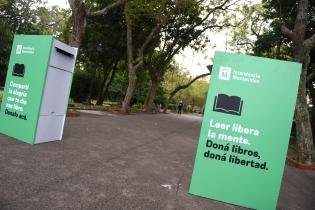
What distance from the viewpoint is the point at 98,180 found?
15.5ft

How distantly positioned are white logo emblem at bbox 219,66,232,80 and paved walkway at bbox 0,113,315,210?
79.1 inches

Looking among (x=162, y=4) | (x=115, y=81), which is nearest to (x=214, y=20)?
(x=162, y=4)

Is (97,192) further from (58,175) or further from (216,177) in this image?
(216,177)

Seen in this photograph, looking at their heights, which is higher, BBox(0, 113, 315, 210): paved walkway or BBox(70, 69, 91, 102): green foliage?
BBox(70, 69, 91, 102): green foliage

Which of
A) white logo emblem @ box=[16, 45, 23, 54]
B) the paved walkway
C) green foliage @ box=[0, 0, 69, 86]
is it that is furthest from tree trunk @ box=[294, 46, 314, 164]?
green foliage @ box=[0, 0, 69, 86]

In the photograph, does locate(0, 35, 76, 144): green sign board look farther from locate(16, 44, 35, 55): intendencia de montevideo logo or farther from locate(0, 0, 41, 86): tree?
locate(0, 0, 41, 86): tree

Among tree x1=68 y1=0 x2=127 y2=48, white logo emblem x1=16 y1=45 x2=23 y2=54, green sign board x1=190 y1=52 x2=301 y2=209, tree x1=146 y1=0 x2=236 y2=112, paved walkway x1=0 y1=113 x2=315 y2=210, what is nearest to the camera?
paved walkway x1=0 y1=113 x2=315 y2=210

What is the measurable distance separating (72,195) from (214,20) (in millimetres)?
25195

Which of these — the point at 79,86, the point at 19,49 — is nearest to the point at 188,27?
the point at 79,86

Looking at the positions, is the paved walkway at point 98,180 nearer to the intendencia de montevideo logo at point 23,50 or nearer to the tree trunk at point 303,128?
the intendencia de montevideo logo at point 23,50

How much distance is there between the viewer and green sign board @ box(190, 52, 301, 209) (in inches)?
180

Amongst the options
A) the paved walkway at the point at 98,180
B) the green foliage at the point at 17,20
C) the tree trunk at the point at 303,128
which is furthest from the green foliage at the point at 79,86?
the tree trunk at the point at 303,128

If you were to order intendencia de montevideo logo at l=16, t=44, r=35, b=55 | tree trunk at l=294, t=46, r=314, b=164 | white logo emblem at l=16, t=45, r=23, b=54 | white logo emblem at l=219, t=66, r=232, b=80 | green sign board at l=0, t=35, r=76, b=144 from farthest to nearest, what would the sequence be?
tree trunk at l=294, t=46, r=314, b=164 < white logo emblem at l=16, t=45, r=23, b=54 < intendencia de montevideo logo at l=16, t=44, r=35, b=55 < green sign board at l=0, t=35, r=76, b=144 < white logo emblem at l=219, t=66, r=232, b=80

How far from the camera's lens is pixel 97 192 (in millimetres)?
4195
